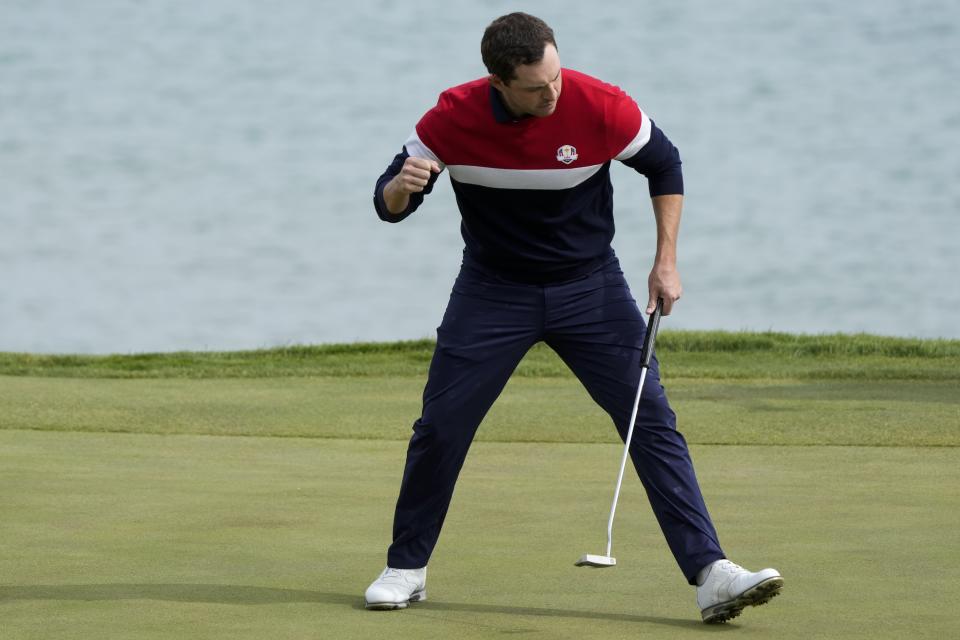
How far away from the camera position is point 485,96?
4406 mm

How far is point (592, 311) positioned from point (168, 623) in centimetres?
147

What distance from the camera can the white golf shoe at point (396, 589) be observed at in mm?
4418

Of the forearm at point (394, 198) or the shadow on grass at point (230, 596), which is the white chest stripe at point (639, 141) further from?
the shadow on grass at point (230, 596)

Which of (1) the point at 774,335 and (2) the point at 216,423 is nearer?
(2) the point at 216,423

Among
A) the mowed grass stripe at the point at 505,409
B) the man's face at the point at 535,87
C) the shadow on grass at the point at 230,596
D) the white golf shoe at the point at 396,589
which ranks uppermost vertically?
the man's face at the point at 535,87

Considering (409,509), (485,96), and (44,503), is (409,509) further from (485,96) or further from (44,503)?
(44,503)

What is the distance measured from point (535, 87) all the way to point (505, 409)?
5.42 m

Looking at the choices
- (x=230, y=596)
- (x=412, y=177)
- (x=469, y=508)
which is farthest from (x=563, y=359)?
(x=469, y=508)

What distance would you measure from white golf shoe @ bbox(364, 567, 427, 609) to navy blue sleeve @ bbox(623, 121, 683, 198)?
129 cm

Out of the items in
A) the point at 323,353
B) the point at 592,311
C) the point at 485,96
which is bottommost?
the point at 323,353

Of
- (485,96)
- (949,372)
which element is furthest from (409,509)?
(949,372)

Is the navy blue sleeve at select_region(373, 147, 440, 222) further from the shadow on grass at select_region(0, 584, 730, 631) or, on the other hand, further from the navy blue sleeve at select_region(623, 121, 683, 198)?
the shadow on grass at select_region(0, 584, 730, 631)

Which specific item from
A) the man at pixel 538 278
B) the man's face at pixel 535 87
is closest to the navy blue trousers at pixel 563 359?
the man at pixel 538 278

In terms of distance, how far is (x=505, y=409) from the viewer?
9484mm
